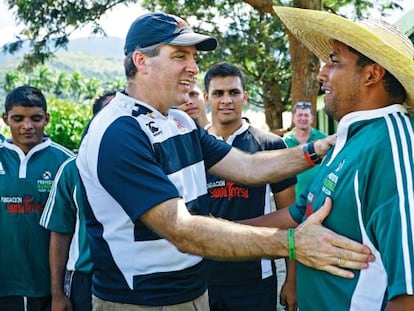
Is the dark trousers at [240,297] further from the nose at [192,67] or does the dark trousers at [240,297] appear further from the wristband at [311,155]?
the nose at [192,67]

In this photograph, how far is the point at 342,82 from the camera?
2.50m

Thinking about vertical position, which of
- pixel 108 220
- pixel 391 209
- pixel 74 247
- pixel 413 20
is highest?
pixel 413 20

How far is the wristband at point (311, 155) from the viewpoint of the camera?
134 inches

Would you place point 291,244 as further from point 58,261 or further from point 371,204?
point 58,261

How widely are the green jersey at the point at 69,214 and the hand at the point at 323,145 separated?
1.54 meters

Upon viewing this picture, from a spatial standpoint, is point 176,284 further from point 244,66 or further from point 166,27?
point 244,66

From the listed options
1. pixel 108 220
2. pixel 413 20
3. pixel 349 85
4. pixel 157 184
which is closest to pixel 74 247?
pixel 108 220

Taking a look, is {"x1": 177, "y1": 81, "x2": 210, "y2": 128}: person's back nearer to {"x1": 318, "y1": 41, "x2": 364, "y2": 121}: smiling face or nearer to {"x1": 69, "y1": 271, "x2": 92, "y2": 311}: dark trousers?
{"x1": 69, "y1": 271, "x2": 92, "y2": 311}: dark trousers

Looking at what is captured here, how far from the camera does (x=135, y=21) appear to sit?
3.01 meters

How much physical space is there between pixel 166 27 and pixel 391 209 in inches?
56.4

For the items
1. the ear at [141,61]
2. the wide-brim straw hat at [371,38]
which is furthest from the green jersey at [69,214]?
the wide-brim straw hat at [371,38]

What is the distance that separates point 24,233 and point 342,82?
8.76ft

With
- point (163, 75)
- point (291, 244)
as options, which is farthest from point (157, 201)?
point (163, 75)

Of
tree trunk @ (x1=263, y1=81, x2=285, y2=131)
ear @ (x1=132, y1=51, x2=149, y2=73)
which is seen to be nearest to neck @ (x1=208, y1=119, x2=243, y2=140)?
ear @ (x1=132, y1=51, x2=149, y2=73)
